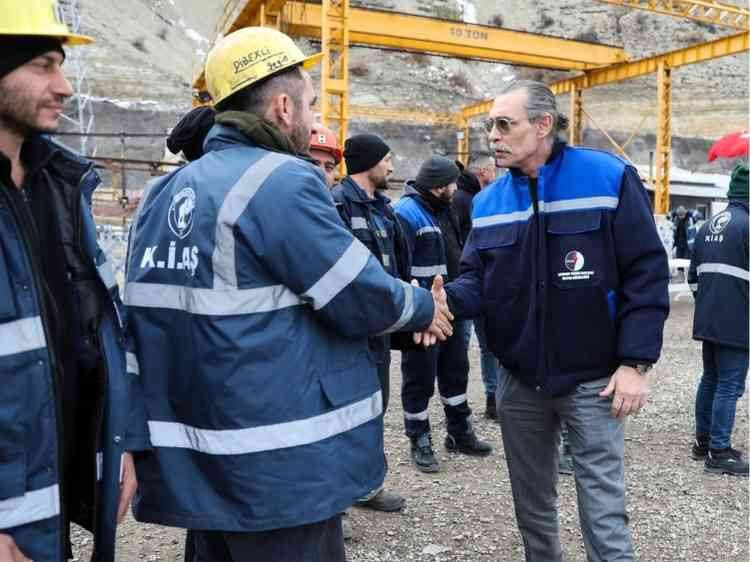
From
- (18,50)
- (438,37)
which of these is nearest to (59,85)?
(18,50)

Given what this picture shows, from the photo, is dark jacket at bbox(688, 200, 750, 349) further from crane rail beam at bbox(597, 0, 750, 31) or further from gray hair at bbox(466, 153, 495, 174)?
crane rail beam at bbox(597, 0, 750, 31)

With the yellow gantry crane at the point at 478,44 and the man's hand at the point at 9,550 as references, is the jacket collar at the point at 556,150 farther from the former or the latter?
the yellow gantry crane at the point at 478,44

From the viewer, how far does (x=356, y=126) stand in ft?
135

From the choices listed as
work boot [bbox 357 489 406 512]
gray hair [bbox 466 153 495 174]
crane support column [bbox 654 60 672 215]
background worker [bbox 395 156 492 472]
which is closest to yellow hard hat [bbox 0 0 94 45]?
work boot [bbox 357 489 406 512]

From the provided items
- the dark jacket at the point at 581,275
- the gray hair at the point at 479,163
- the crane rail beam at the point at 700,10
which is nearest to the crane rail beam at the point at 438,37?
the crane rail beam at the point at 700,10

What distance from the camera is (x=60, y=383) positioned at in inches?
70.3

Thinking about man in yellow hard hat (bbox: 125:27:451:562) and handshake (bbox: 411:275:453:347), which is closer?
man in yellow hard hat (bbox: 125:27:451:562)

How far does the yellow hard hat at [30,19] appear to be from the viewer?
1.65 m

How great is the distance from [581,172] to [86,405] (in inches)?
78.2

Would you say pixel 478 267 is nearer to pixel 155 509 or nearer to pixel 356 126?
pixel 155 509

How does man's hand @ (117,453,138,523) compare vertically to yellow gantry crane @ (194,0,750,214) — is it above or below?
below

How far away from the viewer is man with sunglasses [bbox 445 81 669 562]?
264 centimetres

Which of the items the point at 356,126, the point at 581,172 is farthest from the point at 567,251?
the point at 356,126

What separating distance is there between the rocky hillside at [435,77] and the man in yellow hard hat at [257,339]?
36.3 meters
